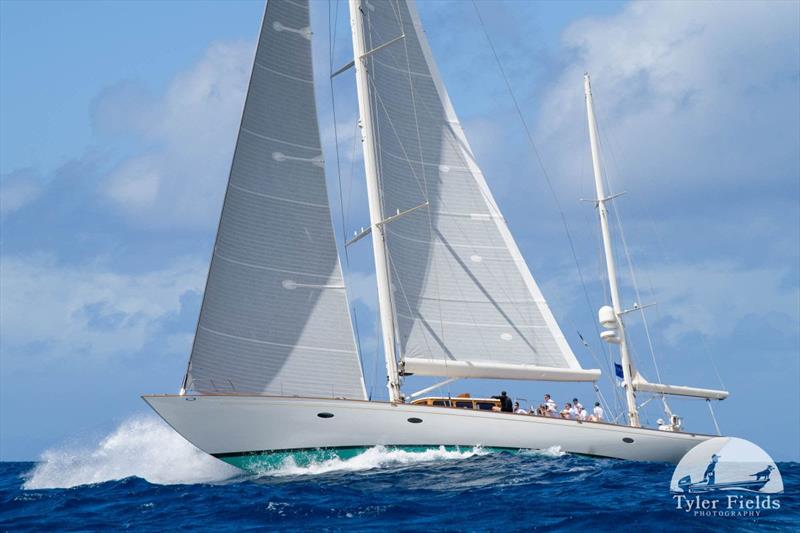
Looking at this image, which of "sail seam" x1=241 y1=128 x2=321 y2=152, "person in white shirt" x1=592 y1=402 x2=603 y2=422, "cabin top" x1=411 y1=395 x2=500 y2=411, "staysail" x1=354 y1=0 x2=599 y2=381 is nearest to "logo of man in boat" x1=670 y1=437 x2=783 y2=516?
"person in white shirt" x1=592 y1=402 x2=603 y2=422

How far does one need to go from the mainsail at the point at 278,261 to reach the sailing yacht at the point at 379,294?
0.10 feet

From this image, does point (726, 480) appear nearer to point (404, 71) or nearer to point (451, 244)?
point (451, 244)

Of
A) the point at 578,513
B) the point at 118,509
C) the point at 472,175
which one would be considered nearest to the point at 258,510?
the point at 118,509

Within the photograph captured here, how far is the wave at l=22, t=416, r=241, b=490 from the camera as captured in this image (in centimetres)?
2222

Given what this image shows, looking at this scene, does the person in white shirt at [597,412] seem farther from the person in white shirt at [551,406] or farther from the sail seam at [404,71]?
the sail seam at [404,71]

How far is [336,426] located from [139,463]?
489 centimetres

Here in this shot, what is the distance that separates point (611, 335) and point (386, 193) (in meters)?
7.53

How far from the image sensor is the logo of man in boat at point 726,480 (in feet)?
57.2

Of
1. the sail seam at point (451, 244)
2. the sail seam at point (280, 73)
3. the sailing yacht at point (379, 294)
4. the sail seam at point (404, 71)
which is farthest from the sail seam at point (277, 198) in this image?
the sail seam at point (404, 71)

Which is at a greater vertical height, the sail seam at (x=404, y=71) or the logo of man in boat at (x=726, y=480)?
the sail seam at (x=404, y=71)

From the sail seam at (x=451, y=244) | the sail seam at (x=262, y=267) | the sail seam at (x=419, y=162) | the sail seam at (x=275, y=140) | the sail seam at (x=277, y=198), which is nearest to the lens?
the sail seam at (x=262, y=267)

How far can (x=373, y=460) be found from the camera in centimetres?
2186

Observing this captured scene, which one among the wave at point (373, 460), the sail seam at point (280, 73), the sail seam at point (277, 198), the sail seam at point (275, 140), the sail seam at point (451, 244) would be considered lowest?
the wave at point (373, 460)

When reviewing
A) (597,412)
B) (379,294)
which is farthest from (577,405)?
(379,294)
